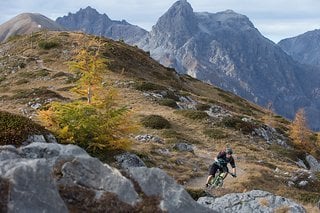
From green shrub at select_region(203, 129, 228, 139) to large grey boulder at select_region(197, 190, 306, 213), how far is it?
2113 centimetres

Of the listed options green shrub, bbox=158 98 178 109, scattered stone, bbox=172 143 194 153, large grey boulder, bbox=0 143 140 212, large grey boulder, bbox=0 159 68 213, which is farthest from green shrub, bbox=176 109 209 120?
large grey boulder, bbox=0 159 68 213

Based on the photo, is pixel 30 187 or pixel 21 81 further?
pixel 21 81

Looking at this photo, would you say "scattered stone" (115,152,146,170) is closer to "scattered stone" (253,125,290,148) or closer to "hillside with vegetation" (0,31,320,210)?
"hillside with vegetation" (0,31,320,210)

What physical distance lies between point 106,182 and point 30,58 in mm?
57905

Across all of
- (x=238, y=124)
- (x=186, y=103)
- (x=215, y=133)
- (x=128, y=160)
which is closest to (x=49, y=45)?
(x=186, y=103)

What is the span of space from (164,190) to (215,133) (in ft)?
94.3

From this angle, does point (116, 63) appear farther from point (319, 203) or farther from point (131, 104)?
point (319, 203)

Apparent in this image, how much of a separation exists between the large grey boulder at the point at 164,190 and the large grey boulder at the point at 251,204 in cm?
587

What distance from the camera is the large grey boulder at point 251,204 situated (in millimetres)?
17141

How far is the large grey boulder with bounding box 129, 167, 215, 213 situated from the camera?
11031 mm

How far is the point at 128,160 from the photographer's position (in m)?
23.8

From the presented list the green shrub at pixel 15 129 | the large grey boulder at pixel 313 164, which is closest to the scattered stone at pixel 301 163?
the large grey boulder at pixel 313 164

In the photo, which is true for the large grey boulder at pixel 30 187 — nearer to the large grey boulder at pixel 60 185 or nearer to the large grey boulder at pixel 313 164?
the large grey boulder at pixel 60 185

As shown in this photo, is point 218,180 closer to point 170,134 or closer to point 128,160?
point 128,160
